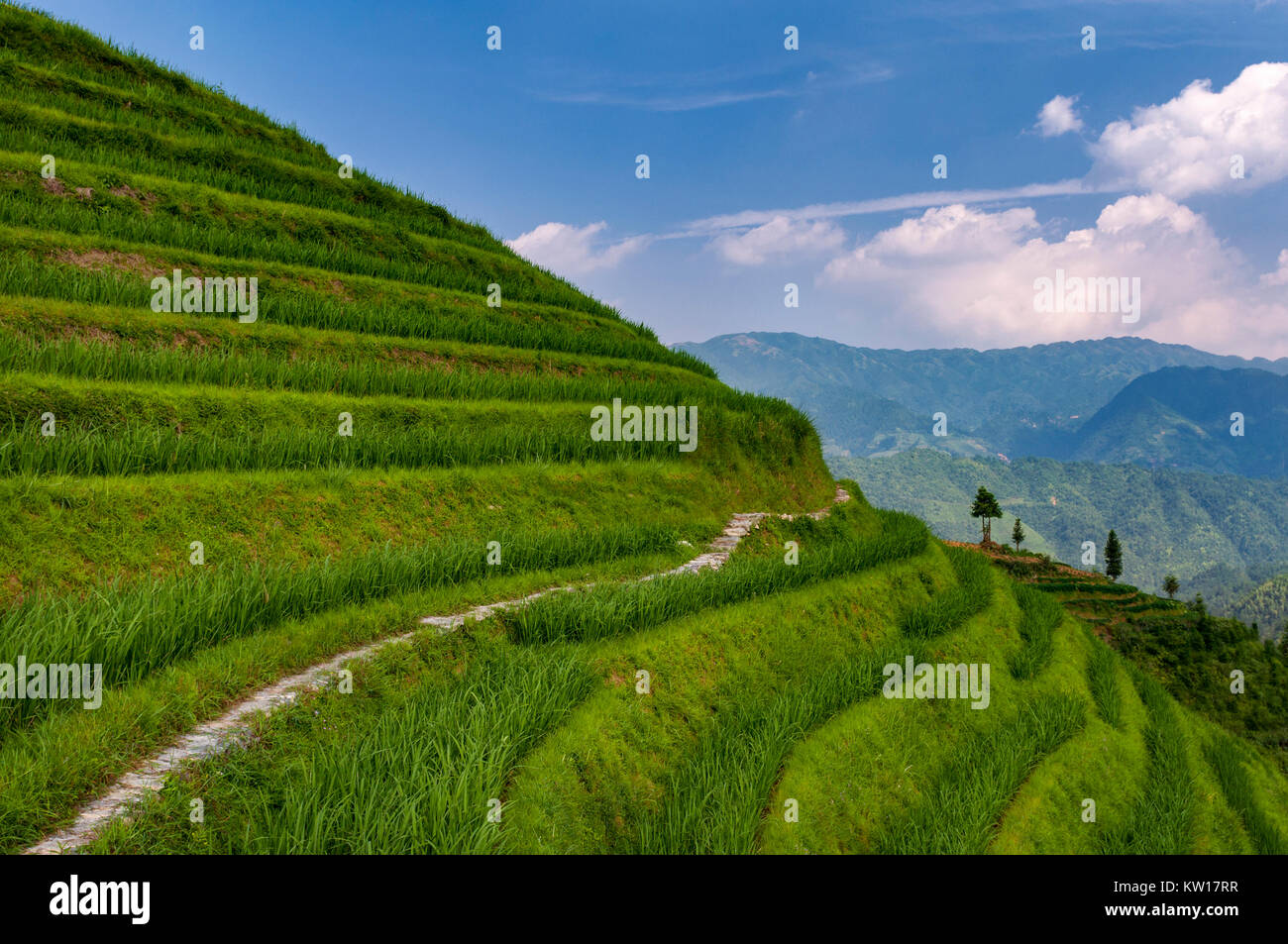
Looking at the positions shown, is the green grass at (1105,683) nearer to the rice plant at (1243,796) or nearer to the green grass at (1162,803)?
the green grass at (1162,803)

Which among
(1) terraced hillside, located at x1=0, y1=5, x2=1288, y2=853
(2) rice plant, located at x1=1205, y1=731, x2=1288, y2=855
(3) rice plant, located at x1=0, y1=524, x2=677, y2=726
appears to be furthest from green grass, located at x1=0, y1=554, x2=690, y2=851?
(2) rice plant, located at x1=1205, y1=731, x2=1288, y2=855

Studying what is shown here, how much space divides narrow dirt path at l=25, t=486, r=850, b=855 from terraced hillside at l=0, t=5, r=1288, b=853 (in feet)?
0.09

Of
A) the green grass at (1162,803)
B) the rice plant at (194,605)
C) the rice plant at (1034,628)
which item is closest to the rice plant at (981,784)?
the rice plant at (1034,628)

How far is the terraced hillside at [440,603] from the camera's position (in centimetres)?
404

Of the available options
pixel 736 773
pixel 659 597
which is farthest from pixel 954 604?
pixel 736 773

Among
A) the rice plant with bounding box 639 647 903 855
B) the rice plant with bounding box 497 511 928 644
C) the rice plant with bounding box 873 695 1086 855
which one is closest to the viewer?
the rice plant with bounding box 639 647 903 855

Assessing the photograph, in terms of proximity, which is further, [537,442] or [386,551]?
[537,442]

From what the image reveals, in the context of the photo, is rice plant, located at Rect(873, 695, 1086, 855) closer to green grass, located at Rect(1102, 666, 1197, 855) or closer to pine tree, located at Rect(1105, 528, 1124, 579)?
green grass, located at Rect(1102, 666, 1197, 855)

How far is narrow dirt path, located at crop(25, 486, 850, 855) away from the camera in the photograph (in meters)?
3.26
